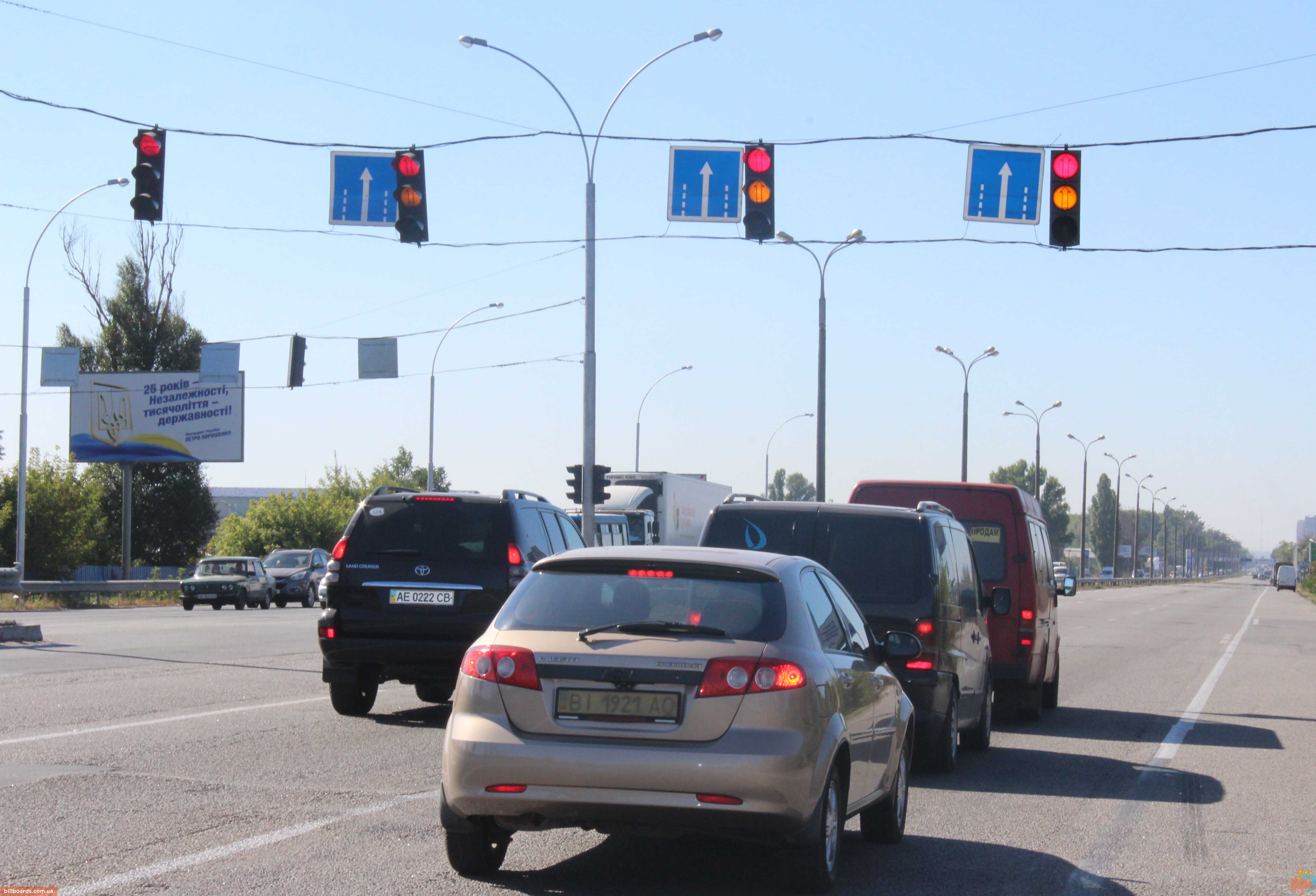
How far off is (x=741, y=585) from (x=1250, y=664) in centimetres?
1974

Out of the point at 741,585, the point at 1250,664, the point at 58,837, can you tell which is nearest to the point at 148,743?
the point at 58,837

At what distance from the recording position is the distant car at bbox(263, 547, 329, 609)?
43969 millimetres

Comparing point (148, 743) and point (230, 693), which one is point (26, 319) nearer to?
point (230, 693)

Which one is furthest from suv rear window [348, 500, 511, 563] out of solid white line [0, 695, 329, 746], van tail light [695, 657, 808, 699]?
van tail light [695, 657, 808, 699]

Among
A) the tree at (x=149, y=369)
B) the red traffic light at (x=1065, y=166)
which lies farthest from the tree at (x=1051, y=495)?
the red traffic light at (x=1065, y=166)

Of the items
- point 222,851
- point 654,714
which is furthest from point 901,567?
point 222,851

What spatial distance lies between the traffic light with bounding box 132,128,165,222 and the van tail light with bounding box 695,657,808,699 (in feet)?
45.6

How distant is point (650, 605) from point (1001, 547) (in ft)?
25.1

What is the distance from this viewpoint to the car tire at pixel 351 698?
12.1 meters

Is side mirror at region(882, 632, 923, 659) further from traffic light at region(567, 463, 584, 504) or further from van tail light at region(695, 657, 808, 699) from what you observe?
traffic light at region(567, 463, 584, 504)

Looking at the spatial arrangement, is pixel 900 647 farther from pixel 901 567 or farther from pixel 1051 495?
pixel 1051 495

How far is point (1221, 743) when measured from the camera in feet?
40.8

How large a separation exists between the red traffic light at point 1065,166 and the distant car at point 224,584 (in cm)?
2787

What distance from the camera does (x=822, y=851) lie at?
233 inches
